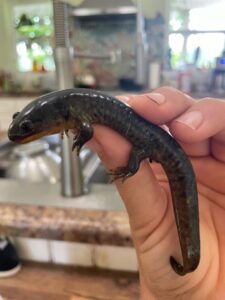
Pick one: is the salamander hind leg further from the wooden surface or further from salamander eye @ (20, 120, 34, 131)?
the wooden surface

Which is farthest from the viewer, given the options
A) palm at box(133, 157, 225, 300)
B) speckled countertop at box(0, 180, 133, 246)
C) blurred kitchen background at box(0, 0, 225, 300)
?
blurred kitchen background at box(0, 0, 225, 300)

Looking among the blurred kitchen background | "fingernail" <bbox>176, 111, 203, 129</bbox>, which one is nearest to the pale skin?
"fingernail" <bbox>176, 111, 203, 129</bbox>

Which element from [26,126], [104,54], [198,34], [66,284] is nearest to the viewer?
[26,126]

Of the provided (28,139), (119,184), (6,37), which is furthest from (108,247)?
(6,37)

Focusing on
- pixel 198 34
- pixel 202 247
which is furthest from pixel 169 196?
pixel 198 34

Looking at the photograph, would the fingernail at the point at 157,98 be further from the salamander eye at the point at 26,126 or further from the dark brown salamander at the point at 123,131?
the salamander eye at the point at 26,126

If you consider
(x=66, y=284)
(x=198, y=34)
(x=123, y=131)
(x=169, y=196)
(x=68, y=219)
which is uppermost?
(x=198, y=34)

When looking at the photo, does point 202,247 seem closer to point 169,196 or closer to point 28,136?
point 169,196

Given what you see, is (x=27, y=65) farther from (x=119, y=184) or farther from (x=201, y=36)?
(x=119, y=184)
